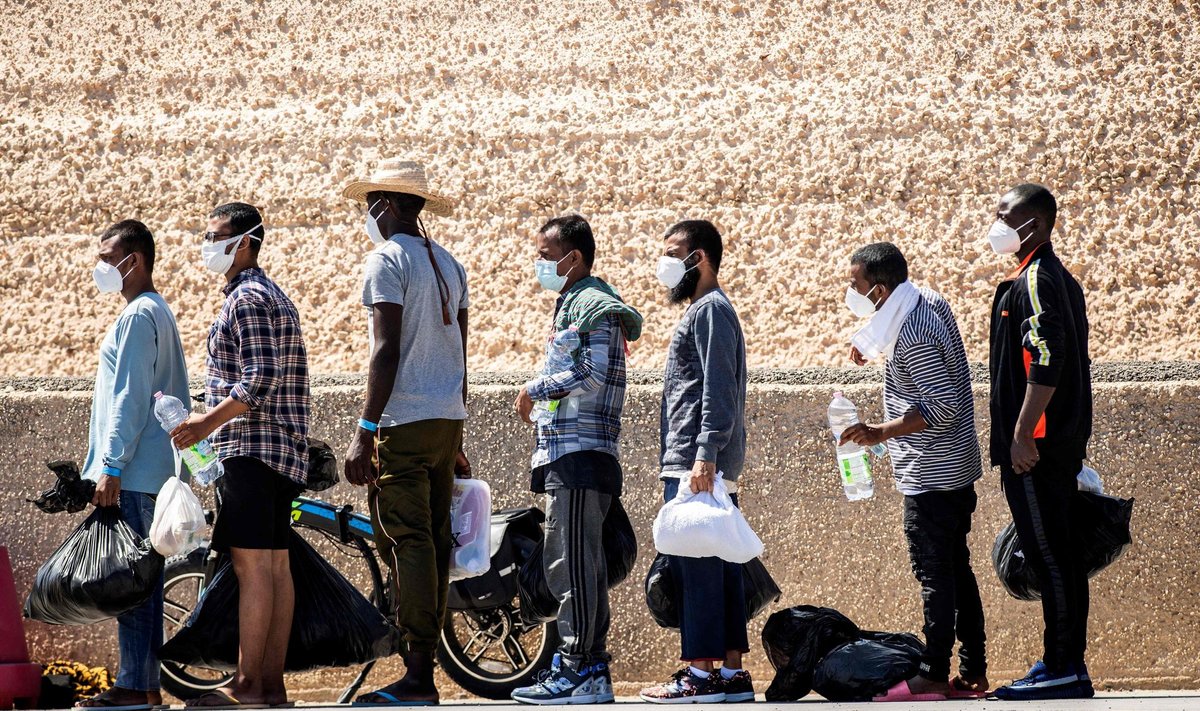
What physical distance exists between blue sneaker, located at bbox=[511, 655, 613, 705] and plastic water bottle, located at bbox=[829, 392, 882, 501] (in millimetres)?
1318

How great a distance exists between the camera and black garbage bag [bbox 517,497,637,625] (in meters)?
5.24

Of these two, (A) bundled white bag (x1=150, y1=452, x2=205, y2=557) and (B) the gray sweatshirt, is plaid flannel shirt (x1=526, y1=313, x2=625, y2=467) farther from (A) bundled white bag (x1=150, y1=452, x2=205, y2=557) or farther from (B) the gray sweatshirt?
(A) bundled white bag (x1=150, y1=452, x2=205, y2=557)

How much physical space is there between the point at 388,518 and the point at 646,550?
1.89 m

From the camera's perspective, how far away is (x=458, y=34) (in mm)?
7695

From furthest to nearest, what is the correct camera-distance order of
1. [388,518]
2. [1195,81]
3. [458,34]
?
1. [458,34]
2. [1195,81]
3. [388,518]

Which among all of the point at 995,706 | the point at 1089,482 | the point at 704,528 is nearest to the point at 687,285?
the point at 704,528

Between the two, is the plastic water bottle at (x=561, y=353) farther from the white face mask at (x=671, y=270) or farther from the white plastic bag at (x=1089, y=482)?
the white plastic bag at (x=1089, y=482)

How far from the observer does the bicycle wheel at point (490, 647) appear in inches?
227

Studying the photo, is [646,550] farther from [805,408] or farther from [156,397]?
[156,397]

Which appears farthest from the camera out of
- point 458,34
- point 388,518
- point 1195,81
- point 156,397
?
point 458,34

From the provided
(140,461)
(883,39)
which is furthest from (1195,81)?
(140,461)

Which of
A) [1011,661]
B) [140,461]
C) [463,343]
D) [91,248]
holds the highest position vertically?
[91,248]

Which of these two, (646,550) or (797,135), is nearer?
(646,550)

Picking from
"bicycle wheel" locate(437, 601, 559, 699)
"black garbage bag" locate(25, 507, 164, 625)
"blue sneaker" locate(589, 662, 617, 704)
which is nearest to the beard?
"blue sneaker" locate(589, 662, 617, 704)
